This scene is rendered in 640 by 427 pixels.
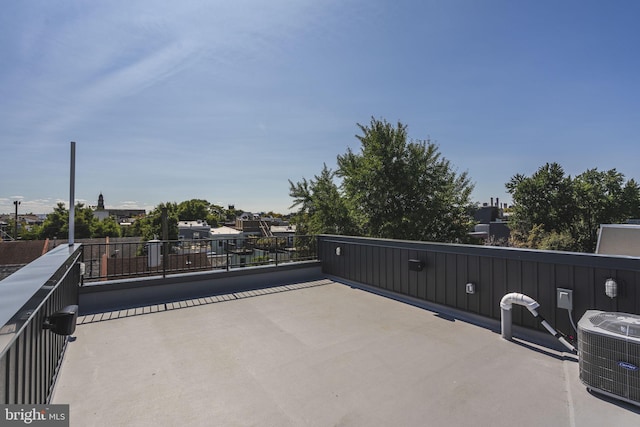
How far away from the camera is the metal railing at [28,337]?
113cm

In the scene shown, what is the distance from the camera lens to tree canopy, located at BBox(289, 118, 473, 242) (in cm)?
1052

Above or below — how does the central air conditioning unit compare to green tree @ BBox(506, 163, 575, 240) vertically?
below

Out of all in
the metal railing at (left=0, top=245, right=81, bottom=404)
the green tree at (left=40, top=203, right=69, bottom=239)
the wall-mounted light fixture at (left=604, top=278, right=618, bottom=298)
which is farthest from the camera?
the green tree at (left=40, top=203, right=69, bottom=239)

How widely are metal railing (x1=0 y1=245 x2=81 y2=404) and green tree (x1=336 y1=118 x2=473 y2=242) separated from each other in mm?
9083

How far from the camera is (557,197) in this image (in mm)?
20000

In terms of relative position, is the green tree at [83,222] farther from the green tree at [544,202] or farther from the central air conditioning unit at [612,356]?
the green tree at [544,202]

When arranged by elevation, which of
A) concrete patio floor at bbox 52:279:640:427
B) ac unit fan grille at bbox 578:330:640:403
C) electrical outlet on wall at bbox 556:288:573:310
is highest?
electrical outlet on wall at bbox 556:288:573:310

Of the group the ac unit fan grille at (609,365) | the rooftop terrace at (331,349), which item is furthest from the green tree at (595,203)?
the ac unit fan grille at (609,365)

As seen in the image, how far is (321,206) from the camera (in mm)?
→ 11836

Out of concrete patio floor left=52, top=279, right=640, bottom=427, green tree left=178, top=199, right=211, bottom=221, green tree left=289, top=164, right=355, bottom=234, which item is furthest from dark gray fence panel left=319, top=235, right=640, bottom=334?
green tree left=178, top=199, right=211, bottom=221

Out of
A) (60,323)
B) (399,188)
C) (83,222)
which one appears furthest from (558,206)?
(83,222)

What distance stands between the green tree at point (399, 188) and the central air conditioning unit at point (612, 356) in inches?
315

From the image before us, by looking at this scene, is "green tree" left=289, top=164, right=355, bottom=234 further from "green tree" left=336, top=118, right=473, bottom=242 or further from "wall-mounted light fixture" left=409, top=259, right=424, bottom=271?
"wall-mounted light fixture" left=409, top=259, right=424, bottom=271

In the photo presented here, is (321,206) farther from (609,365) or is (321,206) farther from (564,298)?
(609,365)
